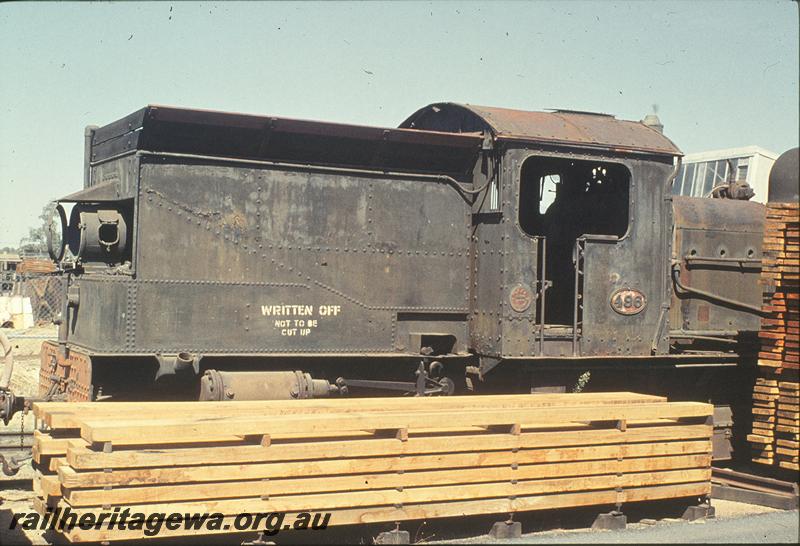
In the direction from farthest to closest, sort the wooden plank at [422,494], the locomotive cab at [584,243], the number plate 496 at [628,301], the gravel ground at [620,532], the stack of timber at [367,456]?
1. the number plate 496 at [628,301]
2. the locomotive cab at [584,243]
3. the gravel ground at [620,532]
4. the wooden plank at [422,494]
5. the stack of timber at [367,456]

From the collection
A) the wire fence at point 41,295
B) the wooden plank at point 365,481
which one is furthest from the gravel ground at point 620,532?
the wire fence at point 41,295

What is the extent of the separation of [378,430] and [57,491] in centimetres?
244

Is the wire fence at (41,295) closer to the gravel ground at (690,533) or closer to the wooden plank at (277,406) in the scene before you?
the wooden plank at (277,406)

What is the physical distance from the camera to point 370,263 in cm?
974

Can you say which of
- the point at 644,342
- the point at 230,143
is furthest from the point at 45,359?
the point at 644,342

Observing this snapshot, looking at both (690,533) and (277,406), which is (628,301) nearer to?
(690,533)

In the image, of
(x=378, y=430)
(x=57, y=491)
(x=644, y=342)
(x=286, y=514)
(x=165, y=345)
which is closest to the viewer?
(x=57, y=491)

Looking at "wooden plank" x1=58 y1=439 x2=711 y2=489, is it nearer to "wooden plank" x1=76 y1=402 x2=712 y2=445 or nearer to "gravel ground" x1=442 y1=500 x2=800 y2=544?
"wooden plank" x1=76 y1=402 x2=712 y2=445

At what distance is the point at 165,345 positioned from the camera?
880cm

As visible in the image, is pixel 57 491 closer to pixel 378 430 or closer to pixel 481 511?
pixel 378 430

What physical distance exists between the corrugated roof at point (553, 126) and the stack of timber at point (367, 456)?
2917mm

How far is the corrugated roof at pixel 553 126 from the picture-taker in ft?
32.6

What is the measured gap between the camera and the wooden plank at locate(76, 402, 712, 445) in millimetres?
6297

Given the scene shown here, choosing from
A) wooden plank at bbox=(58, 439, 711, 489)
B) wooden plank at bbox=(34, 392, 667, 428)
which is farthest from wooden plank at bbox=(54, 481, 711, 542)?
wooden plank at bbox=(34, 392, 667, 428)
